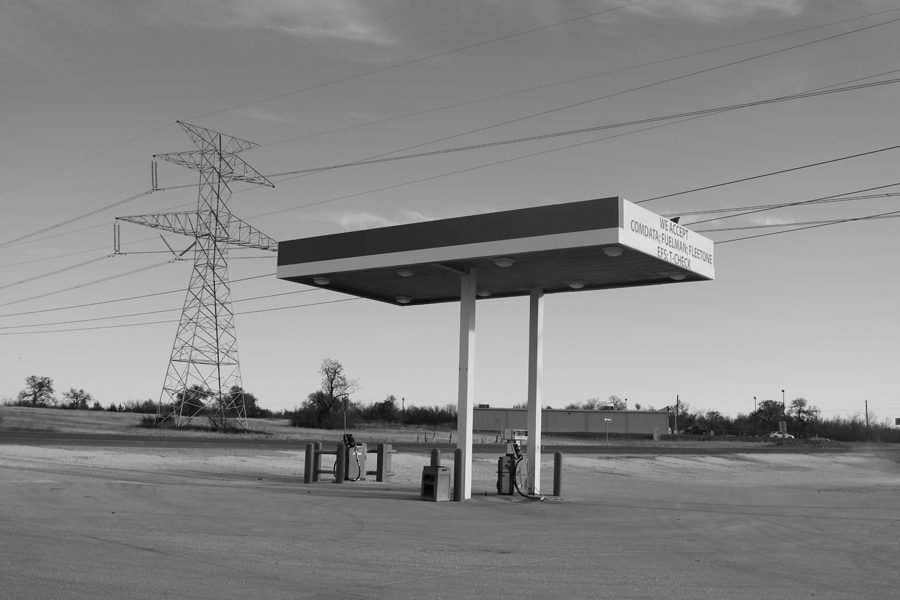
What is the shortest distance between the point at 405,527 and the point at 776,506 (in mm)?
11050

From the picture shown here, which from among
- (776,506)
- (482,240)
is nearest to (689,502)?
(776,506)

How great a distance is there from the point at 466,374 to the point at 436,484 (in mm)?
2582

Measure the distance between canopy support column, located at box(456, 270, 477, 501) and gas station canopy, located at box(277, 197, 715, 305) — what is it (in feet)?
1.84

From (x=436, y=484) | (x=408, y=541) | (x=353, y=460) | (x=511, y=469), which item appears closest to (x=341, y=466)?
(x=353, y=460)

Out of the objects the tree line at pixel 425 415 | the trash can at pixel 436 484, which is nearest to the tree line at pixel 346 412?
the tree line at pixel 425 415

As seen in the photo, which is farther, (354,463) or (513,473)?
(354,463)

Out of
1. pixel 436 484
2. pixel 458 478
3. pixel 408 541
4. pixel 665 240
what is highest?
pixel 665 240

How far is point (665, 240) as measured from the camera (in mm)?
19859

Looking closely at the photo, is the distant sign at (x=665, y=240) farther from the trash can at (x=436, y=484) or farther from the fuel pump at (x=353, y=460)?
the fuel pump at (x=353, y=460)

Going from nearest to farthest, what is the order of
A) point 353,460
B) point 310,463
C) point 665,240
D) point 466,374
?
1. point 665,240
2. point 466,374
3. point 310,463
4. point 353,460

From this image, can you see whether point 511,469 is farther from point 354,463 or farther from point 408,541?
point 408,541

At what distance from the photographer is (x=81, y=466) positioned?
92.7ft

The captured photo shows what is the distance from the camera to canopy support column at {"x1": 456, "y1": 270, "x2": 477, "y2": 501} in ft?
69.8

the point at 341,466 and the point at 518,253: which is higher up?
the point at 518,253
